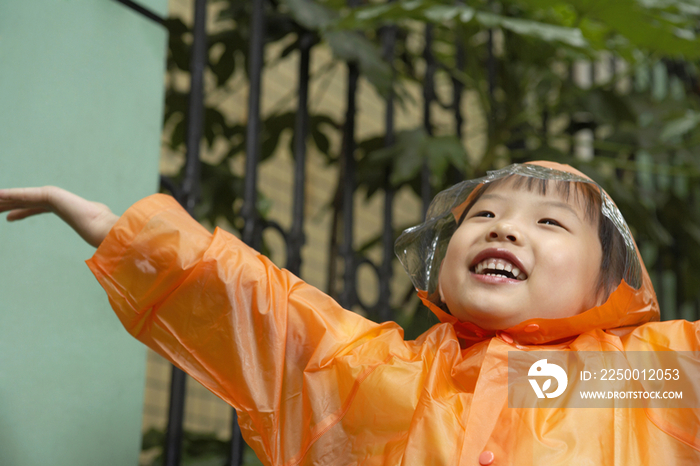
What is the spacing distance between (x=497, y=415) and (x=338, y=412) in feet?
0.70

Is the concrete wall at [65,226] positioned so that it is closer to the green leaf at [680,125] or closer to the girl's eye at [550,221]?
the girl's eye at [550,221]

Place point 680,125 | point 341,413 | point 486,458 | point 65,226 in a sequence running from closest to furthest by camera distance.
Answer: point 486,458 → point 341,413 → point 65,226 → point 680,125

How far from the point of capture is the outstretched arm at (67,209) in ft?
3.08

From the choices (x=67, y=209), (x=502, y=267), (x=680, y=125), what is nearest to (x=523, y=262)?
(x=502, y=267)

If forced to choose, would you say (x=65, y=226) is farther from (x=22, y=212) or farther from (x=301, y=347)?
(x=301, y=347)

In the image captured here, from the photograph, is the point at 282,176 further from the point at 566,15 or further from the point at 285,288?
the point at 285,288

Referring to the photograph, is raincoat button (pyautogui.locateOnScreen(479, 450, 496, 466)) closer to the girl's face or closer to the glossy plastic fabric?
the girl's face

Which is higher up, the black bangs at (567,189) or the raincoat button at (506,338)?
the black bangs at (567,189)

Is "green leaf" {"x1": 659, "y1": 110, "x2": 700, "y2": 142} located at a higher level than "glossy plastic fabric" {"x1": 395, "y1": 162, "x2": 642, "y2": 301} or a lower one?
higher

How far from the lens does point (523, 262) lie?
945mm

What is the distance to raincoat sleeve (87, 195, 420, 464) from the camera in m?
0.93

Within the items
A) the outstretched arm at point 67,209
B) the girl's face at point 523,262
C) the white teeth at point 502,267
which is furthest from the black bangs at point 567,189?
the outstretched arm at point 67,209

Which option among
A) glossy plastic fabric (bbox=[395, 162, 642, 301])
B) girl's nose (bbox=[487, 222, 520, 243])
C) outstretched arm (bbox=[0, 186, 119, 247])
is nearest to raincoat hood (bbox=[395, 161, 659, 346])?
glossy plastic fabric (bbox=[395, 162, 642, 301])

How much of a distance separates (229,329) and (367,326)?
20 cm
